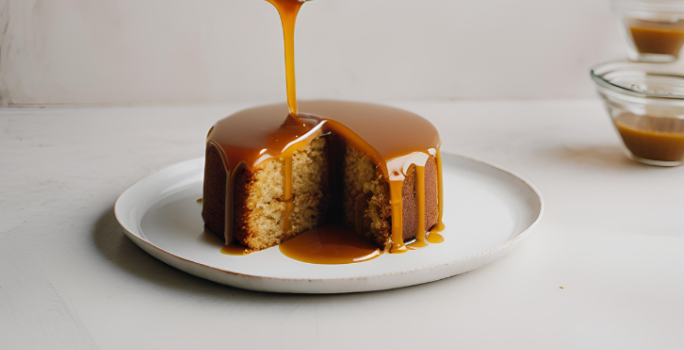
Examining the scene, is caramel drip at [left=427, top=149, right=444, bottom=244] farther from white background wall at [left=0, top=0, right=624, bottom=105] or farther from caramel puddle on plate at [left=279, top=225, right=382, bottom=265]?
white background wall at [left=0, top=0, right=624, bottom=105]

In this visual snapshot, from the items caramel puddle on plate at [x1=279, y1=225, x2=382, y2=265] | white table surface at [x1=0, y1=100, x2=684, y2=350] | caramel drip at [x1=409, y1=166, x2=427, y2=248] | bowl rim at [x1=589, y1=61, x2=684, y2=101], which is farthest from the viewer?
bowl rim at [x1=589, y1=61, x2=684, y2=101]

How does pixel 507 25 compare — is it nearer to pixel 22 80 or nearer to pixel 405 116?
pixel 405 116

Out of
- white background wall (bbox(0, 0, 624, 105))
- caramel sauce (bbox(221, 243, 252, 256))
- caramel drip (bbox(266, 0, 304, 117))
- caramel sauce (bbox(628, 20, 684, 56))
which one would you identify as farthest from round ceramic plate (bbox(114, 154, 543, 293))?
caramel sauce (bbox(628, 20, 684, 56))

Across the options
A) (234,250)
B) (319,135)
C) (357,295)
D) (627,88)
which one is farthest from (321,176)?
(627,88)

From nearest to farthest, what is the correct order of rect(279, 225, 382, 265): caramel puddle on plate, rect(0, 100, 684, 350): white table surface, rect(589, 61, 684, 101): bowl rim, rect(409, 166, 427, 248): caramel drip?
rect(0, 100, 684, 350): white table surface → rect(279, 225, 382, 265): caramel puddle on plate → rect(409, 166, 427, 248): caramel drip → rect(589, 61, 684, 101): bowl rim

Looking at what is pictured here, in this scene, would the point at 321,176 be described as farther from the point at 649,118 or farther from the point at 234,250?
the point at 649,118

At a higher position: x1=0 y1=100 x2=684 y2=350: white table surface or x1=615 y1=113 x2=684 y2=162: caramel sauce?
x1=615 y1=113 x2=684 y2=162: caramel sauce

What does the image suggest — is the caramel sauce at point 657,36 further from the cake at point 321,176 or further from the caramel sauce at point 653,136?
the cake at point 321,176

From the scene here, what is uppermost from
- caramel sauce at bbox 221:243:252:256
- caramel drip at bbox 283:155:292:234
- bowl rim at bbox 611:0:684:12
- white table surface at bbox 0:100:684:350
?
bowl rim at bbox 611:0:684:12
